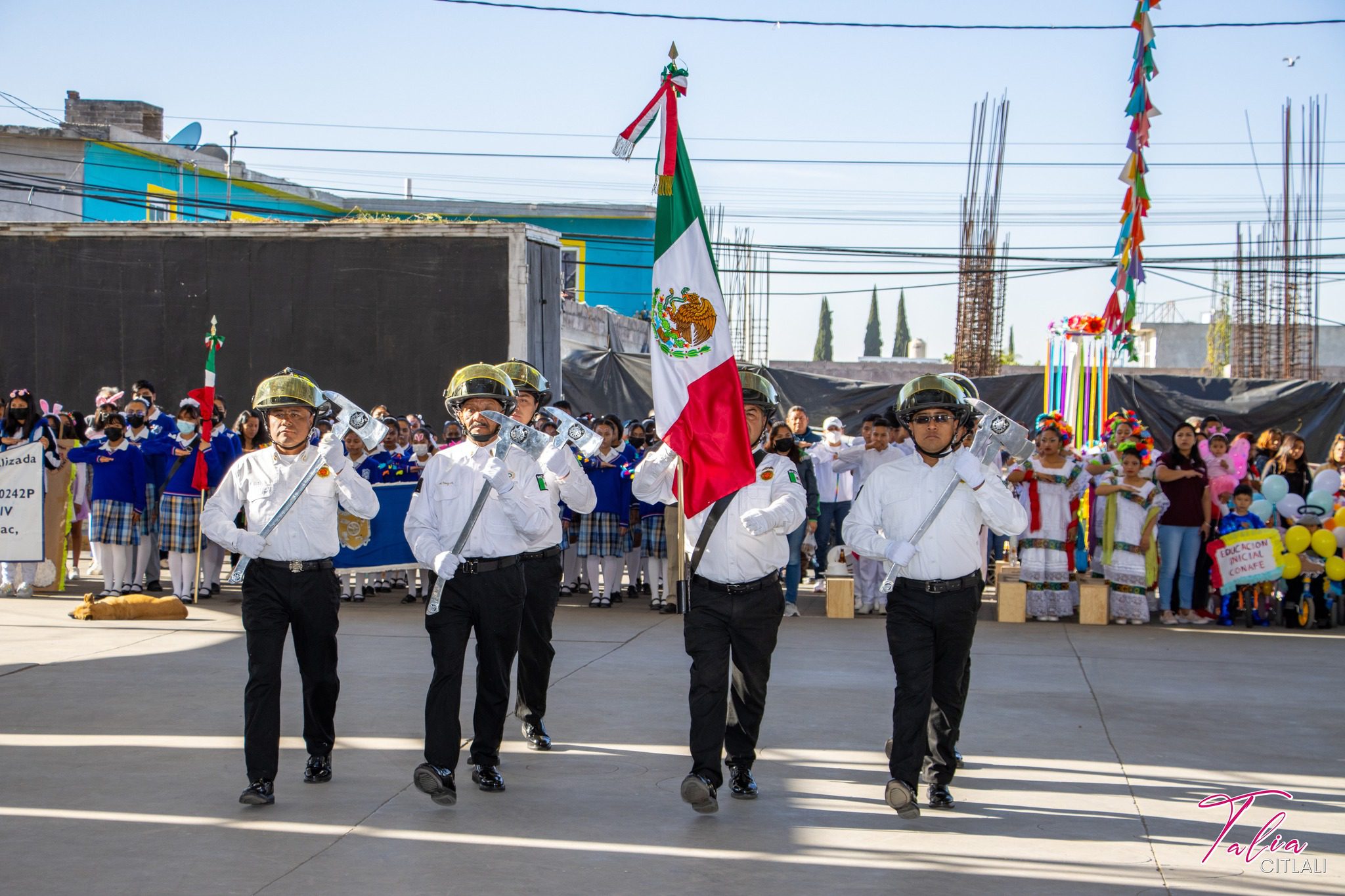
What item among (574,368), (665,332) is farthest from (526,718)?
(574,368)

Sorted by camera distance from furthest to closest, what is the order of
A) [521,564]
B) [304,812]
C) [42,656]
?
[42,656]
[521,564]
[304,812]

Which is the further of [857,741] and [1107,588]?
[1107,588]

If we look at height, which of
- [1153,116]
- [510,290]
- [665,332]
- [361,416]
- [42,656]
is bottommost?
[42,656]

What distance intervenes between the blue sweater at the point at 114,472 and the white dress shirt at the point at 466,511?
7647 millimetres

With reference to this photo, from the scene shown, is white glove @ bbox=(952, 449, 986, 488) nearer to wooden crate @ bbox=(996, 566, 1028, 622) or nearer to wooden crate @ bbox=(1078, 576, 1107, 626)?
wooden crate @ bbox=(996, 566, 1028, 622)

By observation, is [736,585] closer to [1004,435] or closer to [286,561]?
[1004,435]

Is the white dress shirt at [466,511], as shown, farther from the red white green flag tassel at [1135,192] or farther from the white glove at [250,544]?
the red white green flag tassel at [1135,192]

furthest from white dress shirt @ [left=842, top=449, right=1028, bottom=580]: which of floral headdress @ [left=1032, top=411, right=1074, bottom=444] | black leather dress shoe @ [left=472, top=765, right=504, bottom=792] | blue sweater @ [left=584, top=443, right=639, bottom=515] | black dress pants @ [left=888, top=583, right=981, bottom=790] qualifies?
blue sweater @ [left=584, top=443, right=639, bottom=515]

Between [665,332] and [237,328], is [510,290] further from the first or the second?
[665,332]

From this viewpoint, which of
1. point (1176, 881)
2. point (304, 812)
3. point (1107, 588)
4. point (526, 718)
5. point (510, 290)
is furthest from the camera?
point (510, 290)

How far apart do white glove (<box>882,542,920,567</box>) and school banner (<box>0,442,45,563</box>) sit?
32.1ft

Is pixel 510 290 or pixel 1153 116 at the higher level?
pixel 1153 116

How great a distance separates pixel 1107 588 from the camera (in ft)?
39.7

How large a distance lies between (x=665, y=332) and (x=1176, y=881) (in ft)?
10.7
